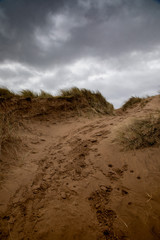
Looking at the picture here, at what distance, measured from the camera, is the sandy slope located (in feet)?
4.86

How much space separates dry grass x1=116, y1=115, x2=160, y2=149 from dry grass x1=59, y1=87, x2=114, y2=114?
3.36 metres

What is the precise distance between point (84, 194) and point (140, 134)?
1.75 meters

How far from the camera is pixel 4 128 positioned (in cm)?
374

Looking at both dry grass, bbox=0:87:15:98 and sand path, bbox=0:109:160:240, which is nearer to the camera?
sand path, bbox=0:109:160:240

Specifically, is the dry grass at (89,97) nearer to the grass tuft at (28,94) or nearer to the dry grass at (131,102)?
the grass tuft at (28,94)

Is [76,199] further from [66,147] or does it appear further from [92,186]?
[66,147]

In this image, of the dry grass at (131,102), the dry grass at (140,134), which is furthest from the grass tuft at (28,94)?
the dry grass at (131,102)

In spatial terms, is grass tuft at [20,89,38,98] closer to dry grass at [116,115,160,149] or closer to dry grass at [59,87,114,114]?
dry grass at [59,87,114,114]

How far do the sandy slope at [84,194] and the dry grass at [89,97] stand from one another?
3.51 metres

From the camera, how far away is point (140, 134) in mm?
2836

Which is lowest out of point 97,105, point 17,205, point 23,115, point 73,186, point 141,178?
point 17,205

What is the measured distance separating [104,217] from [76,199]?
1.47ft

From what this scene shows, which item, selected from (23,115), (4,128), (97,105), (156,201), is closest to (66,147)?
(4,128)

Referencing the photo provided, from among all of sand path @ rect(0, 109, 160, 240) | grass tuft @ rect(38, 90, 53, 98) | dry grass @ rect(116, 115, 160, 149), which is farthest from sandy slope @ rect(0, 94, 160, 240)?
grass tuft @ rect(38, 90, 53, 98)
